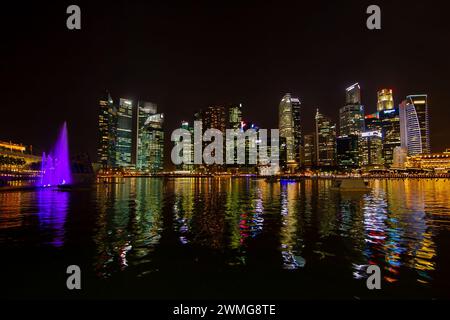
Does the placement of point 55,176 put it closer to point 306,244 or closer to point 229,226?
point 229,226

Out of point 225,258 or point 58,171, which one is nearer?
point 225,258

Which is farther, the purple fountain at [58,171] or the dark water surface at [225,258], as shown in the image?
the purple fountain at [58,171]

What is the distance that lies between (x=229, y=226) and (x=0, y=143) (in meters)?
178

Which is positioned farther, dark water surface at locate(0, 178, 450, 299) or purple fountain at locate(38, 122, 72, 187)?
purple fountain at locate(38, 122, 72, 187)

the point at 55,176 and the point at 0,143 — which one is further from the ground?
the point at 0,143

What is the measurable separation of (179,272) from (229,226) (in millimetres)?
8518

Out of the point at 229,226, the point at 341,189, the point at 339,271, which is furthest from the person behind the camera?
the point at 341,189

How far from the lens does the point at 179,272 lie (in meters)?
9.95
